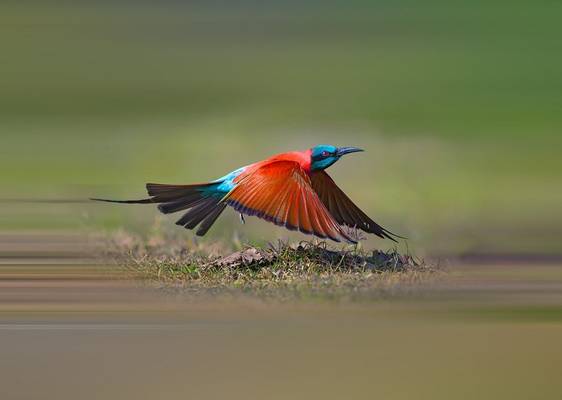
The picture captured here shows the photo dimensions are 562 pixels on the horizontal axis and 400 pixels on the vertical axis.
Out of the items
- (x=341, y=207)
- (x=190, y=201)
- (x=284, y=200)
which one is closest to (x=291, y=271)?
(x=284, y=200)

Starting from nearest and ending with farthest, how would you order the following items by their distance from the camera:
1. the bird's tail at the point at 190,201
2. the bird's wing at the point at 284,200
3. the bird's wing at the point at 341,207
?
the bird's wing at the point at 284,200, the bird's tail at the point at 190,201, the bird's wing at the point at 341,207

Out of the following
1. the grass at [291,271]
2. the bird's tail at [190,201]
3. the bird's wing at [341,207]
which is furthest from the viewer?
the bird's wing at [341,207]

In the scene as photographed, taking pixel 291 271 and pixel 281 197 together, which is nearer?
pixel 281 197

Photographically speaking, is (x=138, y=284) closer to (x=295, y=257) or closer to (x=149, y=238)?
(x=295, y=257)

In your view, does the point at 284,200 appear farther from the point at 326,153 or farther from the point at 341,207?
the point at 341,207

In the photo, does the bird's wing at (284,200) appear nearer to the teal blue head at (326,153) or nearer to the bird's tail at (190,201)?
the teal blue head at (326,153)

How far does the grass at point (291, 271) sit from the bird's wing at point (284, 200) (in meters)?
0.36

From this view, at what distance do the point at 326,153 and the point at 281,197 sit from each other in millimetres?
629

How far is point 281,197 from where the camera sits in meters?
6.34

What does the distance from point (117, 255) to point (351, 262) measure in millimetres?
2137

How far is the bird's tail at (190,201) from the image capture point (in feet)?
22.0

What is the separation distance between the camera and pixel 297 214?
626 cm

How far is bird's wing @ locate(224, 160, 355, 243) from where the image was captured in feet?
20.4

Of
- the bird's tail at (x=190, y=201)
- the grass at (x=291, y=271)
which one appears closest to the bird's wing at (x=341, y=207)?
the grass at (x=291, y=271)
